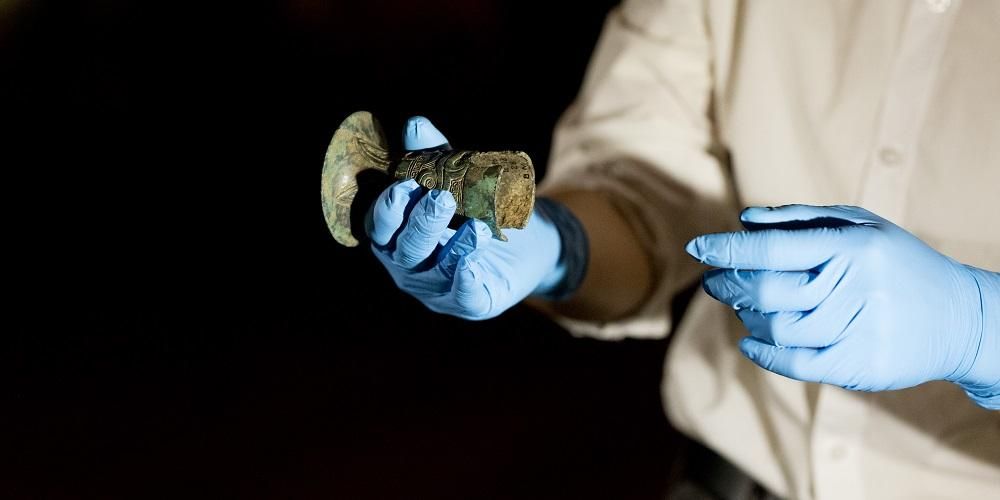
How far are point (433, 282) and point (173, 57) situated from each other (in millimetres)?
2274

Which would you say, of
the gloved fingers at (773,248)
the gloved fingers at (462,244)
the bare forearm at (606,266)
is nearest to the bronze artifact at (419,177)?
the gloved fingers at (462,244)

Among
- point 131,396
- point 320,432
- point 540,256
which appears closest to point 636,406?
point 320,432

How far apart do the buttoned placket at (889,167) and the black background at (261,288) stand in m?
1.04

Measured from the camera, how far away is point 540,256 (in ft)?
3.45

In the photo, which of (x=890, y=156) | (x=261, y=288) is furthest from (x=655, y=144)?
(x=261, y=288)

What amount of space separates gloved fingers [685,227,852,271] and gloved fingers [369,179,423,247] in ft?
1.07

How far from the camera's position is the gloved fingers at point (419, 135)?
0.98 metres

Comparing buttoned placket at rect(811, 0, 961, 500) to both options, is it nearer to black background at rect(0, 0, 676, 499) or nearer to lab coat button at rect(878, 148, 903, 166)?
lab coat button at rect(878, 148, 903, 166)

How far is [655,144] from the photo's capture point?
3.99 ft

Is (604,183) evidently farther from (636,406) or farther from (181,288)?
(181,288)

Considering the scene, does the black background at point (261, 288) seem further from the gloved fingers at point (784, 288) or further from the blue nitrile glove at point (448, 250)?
the gloved fingers at point (784, 288)

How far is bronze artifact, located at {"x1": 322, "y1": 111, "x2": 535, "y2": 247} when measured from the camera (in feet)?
2.87

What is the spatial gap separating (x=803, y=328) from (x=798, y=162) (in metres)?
0.36

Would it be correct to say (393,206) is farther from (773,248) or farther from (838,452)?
(838,452)
